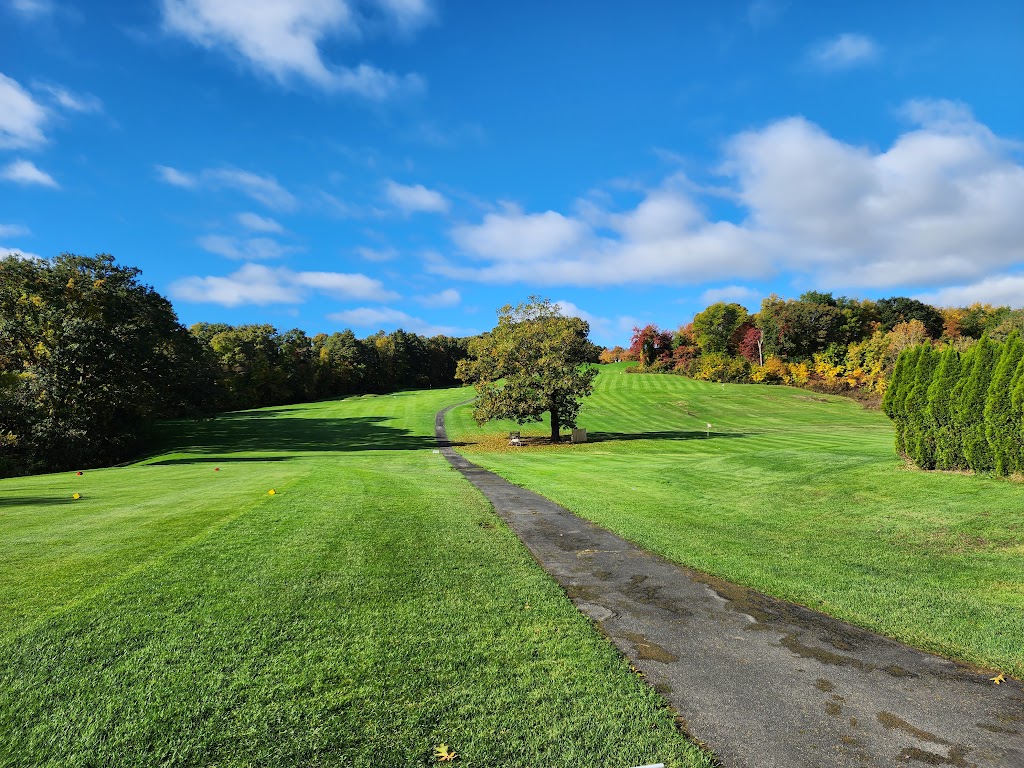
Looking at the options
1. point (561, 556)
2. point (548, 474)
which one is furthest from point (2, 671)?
point (548, 474)

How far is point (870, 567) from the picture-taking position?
7.31 meters

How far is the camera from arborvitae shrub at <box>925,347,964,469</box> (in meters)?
12.2

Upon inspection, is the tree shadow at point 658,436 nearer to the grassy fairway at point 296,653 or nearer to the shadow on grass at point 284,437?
the shadow on grass at point 284,437

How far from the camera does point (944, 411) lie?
1239cm

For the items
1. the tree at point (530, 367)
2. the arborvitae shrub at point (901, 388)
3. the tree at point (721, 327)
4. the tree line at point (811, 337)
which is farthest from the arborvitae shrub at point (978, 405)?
the tree at point (721, 327)

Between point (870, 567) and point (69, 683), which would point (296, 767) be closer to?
point (69, 683)

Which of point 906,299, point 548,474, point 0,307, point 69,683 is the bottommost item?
point 548,474

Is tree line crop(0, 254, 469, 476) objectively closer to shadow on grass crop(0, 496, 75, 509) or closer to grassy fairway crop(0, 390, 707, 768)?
shadow on grass crop(0, 496, 75, 509)

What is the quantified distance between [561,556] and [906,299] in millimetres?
94779

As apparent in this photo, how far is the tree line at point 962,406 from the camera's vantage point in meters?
10.8

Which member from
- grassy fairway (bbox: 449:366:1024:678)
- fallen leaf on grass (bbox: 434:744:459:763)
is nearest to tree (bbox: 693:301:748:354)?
grassy fairway (bbox: 449:366:1024:678)

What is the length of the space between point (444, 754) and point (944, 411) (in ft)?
48.7

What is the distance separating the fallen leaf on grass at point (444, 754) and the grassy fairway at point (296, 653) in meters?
0.07

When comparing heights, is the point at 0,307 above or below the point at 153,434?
above
